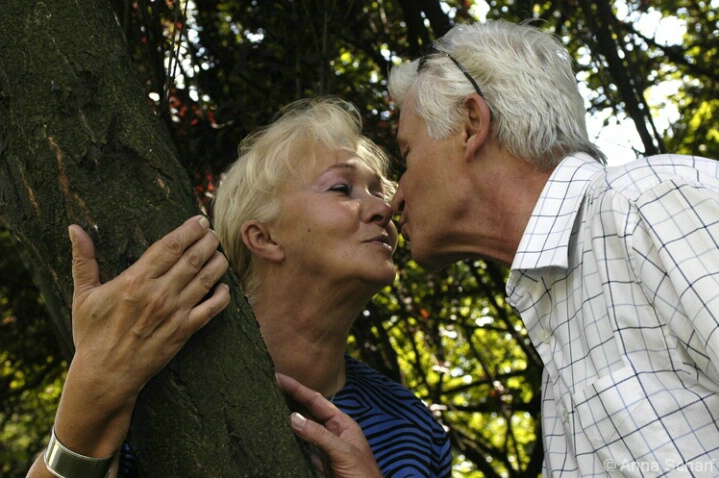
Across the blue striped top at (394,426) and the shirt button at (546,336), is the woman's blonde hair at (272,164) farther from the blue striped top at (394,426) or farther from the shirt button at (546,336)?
the shirt button at (546,336)

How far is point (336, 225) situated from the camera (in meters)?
2.85

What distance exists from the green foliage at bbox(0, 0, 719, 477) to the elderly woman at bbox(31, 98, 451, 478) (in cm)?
64

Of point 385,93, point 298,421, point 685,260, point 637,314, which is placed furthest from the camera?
point 385,93

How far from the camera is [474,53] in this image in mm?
2533

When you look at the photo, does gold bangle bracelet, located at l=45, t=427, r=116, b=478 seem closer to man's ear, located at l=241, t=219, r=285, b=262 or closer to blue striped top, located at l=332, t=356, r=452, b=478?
blue striped top, located at l=332, t=356, r=452, b=478

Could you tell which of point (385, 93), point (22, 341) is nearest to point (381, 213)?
point (385, 93)

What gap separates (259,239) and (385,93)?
1812 millimetres

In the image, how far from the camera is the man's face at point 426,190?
248cm

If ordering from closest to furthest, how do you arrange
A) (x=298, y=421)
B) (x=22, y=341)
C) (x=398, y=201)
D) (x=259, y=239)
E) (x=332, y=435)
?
(x=298, y=421), (x=332, y=435), (x=398, y=201), (x=259, y=239), (x=22, y=341)

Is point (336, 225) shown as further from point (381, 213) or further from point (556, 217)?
point (556, 217)

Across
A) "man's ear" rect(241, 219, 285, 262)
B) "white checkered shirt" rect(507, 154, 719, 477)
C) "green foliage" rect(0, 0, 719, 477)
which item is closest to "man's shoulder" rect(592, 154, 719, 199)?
"white checkered shirt" rect(507, 154, 719, 477)

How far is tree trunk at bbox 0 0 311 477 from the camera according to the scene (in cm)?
174

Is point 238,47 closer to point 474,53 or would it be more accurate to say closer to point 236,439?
point 474,53

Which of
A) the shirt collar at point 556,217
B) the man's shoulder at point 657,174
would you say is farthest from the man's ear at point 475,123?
the man's shoulder at point 657,174
